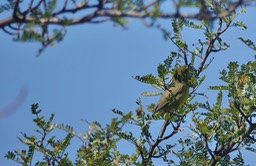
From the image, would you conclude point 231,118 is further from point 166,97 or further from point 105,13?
point 105,13

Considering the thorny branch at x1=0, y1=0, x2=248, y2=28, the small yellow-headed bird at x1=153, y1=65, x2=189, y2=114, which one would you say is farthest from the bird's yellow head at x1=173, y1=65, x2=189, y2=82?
the thorny branch at x1=0, y1=0, x2=248, y2=28

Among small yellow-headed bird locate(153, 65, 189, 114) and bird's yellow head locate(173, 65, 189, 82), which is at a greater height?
bird's yellow head locate(173, 65, 189, 82)

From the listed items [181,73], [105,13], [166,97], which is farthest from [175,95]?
[105,13]

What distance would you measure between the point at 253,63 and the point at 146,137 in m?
1.55

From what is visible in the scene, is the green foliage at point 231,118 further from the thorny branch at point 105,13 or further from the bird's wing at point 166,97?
the thorny branch at point 105,13

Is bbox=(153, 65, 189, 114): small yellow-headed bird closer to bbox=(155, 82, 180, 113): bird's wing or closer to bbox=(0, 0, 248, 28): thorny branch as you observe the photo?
bbox=(155, 82, 180, 113): bird's wing

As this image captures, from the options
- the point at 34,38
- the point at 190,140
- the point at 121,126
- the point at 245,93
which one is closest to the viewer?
the point at 34,38

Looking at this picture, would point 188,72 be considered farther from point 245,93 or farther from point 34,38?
point 34,38

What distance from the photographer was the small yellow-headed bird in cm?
583

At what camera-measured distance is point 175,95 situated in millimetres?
5926

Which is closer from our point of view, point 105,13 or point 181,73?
point 105,13

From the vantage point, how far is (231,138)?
5.65 meters

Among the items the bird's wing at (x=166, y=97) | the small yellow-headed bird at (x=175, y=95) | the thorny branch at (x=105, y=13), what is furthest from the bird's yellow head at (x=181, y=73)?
the thorny branch at (x=105, y=13)

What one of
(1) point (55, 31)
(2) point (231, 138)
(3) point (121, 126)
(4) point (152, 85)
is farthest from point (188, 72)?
(1) point (55, 31)
